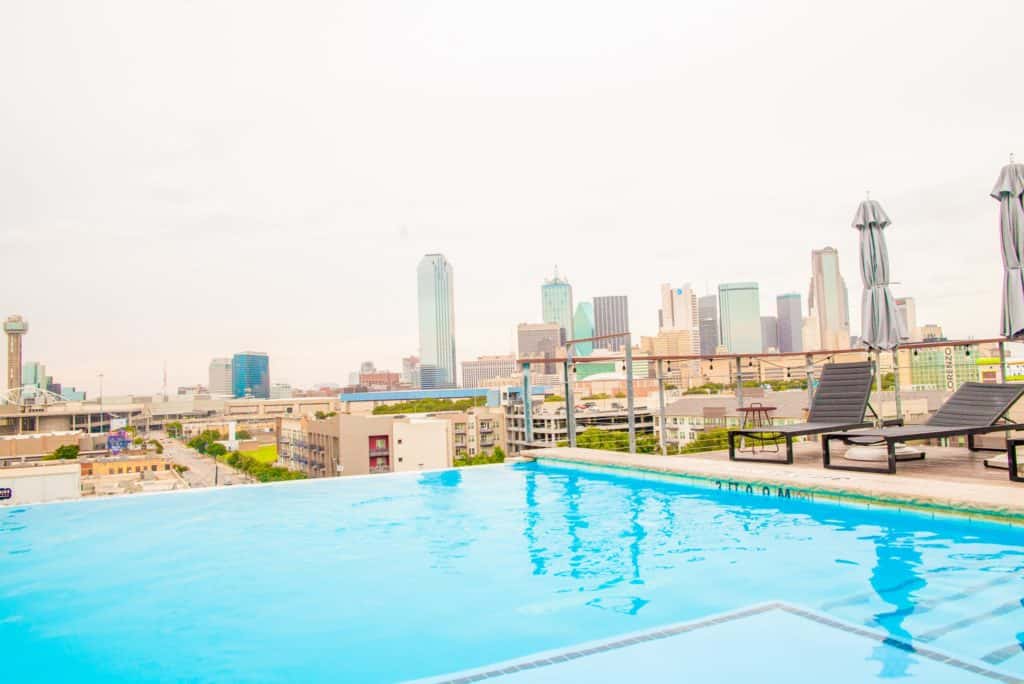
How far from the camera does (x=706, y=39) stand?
11.3 metres

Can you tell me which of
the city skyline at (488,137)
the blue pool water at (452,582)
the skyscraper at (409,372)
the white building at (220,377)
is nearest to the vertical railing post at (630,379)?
the city skyline at (488,137)

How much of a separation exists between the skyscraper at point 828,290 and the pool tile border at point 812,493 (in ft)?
83.3

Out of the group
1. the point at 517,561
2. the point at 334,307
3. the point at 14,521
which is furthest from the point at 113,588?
the point at 334,307

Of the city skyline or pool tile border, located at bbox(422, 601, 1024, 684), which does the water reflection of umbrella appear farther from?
the city skyline

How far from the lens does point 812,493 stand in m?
4.87

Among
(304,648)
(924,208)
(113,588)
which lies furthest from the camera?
(924,208)

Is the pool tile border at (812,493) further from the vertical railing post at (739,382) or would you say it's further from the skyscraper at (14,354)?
the skyscraper at (14,354)

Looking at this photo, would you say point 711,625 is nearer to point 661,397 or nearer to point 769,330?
point 661,397

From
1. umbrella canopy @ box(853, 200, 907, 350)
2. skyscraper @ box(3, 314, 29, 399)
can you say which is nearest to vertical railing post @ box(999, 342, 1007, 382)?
umbrella canopy @ box(853, 200, 907, 350)

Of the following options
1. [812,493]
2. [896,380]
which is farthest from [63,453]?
[812,493]

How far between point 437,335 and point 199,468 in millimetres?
56574

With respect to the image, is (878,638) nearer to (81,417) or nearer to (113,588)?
(113,588)

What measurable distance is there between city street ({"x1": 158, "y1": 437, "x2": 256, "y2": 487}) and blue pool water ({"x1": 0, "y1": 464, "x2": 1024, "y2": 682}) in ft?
187

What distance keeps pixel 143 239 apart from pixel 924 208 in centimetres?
2253
